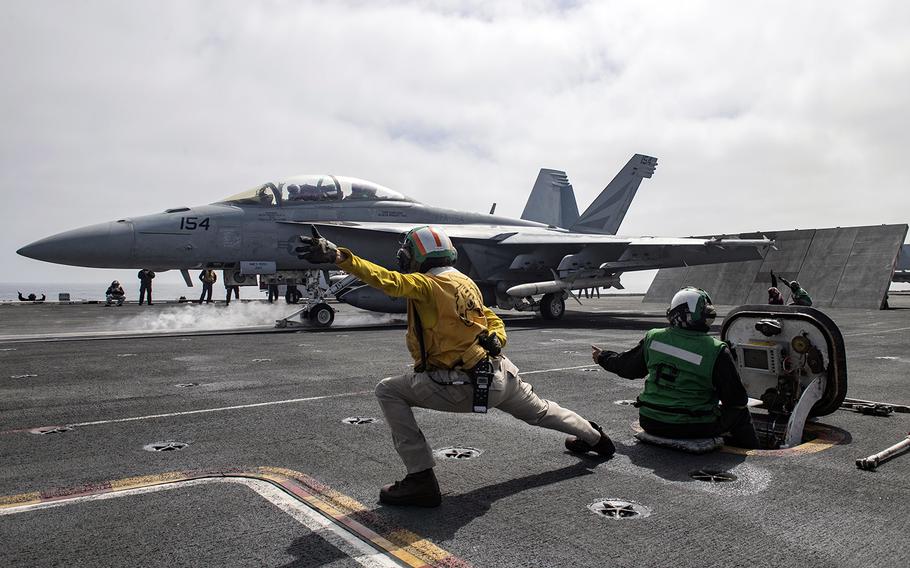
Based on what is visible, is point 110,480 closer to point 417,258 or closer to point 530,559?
point 417,258

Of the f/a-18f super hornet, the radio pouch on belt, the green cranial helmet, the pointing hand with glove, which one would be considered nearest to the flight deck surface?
the radio pouch on belt

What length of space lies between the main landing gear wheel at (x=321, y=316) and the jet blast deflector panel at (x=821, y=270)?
22027mm

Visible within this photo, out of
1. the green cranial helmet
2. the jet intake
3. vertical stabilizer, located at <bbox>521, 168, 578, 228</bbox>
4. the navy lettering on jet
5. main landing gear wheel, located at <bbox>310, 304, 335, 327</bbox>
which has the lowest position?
main landing gear wheel, located at <bbox>310, 304, 335, 327</bbox>

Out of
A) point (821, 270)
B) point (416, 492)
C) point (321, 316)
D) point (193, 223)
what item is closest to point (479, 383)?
point (416, 492)

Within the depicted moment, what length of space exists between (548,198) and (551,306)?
1525cm

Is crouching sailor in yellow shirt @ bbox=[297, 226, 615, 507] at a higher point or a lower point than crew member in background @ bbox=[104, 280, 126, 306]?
higher

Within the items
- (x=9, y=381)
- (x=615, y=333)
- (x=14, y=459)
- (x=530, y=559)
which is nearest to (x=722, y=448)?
(x=530, y=559)

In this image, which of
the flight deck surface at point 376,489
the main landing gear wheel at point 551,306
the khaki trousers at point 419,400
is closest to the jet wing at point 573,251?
the main landing gear wheel at point 551,306

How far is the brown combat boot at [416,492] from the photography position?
3582mm

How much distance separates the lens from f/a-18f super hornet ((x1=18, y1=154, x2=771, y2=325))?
13734mm

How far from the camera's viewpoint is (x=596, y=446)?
4531mm

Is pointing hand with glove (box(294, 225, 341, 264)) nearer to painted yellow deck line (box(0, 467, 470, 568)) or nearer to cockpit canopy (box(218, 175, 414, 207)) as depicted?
painted yellow deck line (box(0, 467, 470, 568))

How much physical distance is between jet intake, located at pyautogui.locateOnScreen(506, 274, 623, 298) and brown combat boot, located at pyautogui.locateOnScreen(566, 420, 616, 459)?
1319 centimetres

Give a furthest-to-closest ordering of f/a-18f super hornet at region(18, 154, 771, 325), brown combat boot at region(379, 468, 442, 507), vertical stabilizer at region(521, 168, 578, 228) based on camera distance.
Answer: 1. vertical stabilizer at region(521, 168, 578, 228)
2. f/a-18f super hornet at region(18, 154, 771, 325)
3. brown combat boot at region(379, 468, 442, 507)
